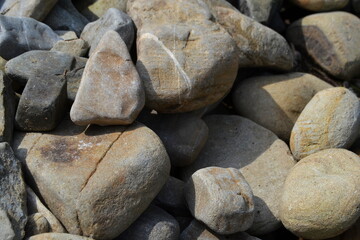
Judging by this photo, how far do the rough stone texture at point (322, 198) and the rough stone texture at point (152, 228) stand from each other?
2.79 feet

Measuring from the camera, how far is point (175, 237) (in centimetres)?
367

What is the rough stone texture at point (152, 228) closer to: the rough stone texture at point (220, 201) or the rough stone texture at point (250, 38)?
the rough stone texture at point (220, 201)

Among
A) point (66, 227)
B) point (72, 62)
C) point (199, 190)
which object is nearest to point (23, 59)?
point (72, 62)

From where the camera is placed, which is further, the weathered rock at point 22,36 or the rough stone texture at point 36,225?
the weathered rock at point 22,36

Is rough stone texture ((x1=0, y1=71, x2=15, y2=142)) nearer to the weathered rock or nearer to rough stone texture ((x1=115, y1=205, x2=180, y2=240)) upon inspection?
the weathered rock

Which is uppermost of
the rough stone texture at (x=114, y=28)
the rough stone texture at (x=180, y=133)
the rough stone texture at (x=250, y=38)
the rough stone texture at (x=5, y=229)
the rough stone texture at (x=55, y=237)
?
the rough stone texture at (x=114, y=28)

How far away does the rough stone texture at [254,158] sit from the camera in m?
4.17

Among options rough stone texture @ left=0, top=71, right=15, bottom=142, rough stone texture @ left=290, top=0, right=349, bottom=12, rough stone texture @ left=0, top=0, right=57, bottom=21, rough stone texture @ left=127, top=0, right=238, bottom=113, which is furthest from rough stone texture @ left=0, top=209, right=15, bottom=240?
rough stone texture @ left=290, top=0, right=349, bottom=12

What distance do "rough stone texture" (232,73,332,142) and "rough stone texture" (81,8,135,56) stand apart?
127 centimetres

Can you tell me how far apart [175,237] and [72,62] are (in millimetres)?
1443

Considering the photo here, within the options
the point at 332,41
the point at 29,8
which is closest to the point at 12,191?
the point at 29,8

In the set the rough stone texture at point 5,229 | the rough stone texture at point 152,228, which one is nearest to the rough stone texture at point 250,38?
the rough stone texture at point 152,228

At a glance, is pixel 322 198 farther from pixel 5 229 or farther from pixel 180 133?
pixel 5 229

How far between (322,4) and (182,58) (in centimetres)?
238
